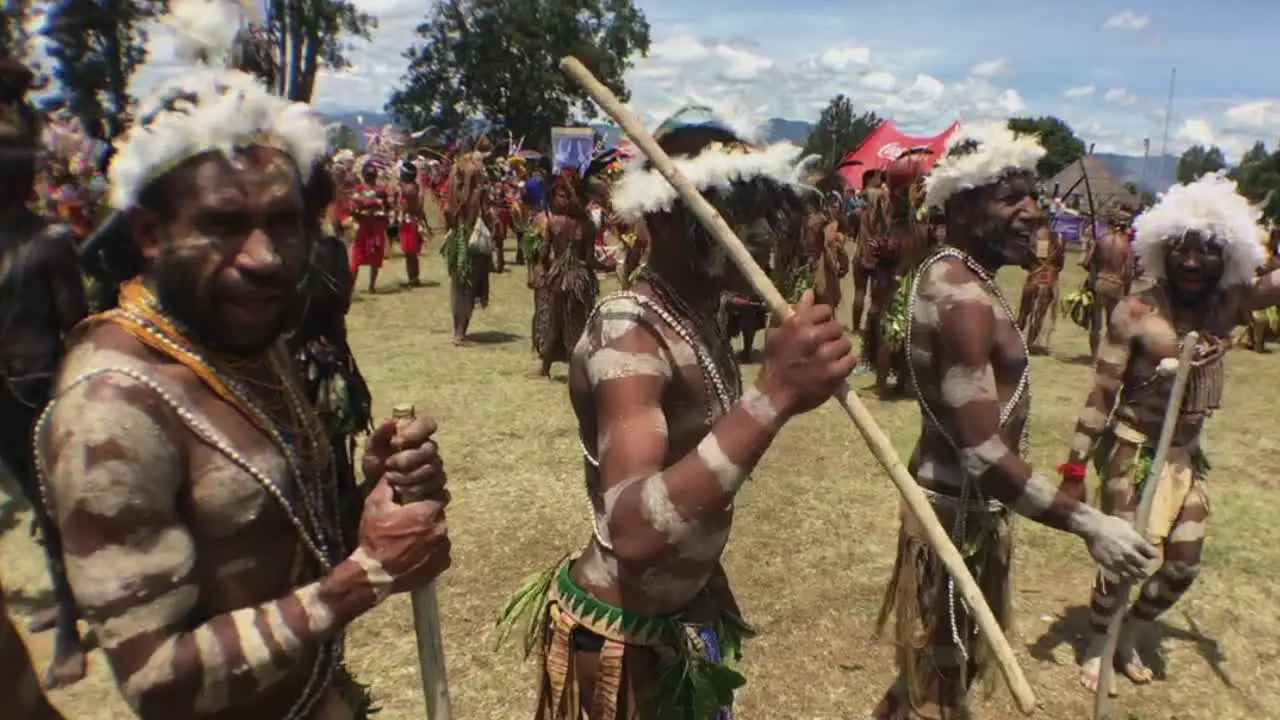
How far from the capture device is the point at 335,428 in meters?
2.51

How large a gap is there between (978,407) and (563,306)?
683 cm

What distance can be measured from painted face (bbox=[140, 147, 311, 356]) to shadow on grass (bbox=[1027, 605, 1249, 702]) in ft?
14.3

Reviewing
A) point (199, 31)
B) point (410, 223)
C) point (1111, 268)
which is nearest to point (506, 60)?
point (410, 223)

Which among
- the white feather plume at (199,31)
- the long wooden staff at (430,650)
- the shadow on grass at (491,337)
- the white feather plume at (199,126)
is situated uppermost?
the white feather plume at (199,31)

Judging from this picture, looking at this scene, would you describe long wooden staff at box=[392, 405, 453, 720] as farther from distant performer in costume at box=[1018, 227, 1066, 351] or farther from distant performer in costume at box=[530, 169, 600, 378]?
distant performer in costume at box=[1018, 227, 1066, 351]

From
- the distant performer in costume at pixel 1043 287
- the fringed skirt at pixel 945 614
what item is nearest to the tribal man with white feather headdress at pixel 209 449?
the fringed skirt at pixel 945 614

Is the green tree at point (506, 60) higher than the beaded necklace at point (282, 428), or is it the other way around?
the green tree at point (506, 60)

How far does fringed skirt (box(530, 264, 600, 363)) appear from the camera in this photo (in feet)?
30.7

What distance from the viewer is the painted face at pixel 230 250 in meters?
1.67

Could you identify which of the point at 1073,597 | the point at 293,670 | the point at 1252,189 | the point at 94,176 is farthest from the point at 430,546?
the point at 1252,189

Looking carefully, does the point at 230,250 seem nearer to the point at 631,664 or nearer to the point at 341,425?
the point at 341,425

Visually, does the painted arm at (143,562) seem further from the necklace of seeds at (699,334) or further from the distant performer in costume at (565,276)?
the distant performer in costume at (565,276)

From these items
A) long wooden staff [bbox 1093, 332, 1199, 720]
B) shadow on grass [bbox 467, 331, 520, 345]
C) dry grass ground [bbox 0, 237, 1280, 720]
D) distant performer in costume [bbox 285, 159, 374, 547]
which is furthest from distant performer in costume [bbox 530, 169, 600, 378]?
distant performer in costume [bbox 285, 159, 374, 547]

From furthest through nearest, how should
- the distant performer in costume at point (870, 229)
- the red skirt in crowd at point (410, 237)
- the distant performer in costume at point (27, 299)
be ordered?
the red skirt in crowd at point (410, 237), the distant performer in costume at point (870, 229), the distant performer in costume at point (27, 299)
